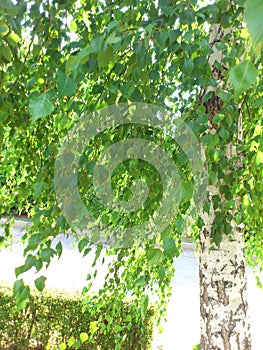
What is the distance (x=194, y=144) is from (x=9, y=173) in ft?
3.67

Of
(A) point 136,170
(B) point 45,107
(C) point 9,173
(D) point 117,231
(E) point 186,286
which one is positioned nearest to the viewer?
(B) point 45,107

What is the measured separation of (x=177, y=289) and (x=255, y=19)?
5356 mm

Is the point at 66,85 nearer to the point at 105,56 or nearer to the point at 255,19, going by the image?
the point at 105,56

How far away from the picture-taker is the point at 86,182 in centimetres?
98

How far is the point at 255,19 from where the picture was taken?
0.32 meters

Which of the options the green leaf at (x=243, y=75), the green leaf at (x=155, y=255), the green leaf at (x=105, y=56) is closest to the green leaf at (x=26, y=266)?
the green leaf at (x=155, y=255)

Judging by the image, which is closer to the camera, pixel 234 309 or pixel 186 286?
pixel 234 309

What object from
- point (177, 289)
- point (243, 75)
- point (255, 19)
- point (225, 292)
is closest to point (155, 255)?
point (243, 75)

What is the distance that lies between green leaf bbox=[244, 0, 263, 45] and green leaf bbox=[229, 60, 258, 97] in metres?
0.12

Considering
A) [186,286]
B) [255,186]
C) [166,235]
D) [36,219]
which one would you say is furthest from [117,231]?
[186,286]

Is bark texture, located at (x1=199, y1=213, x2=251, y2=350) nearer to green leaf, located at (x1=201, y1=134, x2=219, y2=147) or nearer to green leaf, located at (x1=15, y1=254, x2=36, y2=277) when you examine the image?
green leaf, located at (x1=201, y1=134, x2=219, y2=147)

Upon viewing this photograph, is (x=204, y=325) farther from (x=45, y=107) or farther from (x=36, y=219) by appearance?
(x=45, y=107)

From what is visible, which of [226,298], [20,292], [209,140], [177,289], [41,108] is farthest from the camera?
[177,289]

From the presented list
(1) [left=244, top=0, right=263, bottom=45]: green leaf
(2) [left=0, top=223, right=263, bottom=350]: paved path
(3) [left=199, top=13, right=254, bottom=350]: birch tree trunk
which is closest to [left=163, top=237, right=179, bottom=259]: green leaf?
(1) [left=244, top=0, right=263, bottom=45]: green leaf
